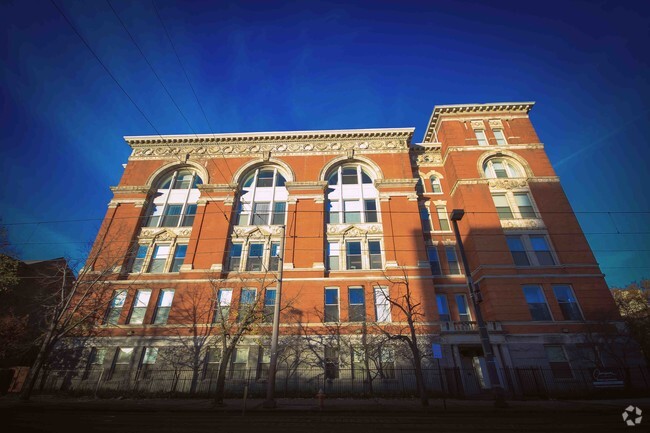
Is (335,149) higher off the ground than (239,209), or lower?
higher

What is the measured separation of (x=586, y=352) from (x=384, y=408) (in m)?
17.2

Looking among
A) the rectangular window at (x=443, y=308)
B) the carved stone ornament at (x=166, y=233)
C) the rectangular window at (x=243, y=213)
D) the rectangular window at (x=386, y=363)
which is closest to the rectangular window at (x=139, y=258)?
the carved stone ornament at (x=166, y=233)

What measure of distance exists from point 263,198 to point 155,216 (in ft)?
34.6

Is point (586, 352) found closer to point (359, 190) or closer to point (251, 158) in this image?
point (359, 190)

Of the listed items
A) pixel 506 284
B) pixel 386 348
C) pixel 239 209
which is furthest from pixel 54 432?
pixel 506 284

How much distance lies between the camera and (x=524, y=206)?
26328 mm

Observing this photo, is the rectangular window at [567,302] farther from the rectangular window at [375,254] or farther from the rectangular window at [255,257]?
the rectangular window at [255,257]

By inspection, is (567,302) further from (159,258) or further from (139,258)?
(139,258)

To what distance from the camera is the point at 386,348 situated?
20297 millimetres

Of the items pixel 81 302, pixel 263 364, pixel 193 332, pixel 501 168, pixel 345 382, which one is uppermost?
pixel 501 168

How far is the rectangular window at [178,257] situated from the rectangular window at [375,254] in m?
16.6

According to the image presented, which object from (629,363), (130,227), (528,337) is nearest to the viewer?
(629,363)

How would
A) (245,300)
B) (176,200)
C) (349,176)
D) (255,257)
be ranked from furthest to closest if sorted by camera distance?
(349,176), (176,200), (255,257), (245,300)

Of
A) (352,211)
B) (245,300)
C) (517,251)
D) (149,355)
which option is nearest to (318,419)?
(245,300)
